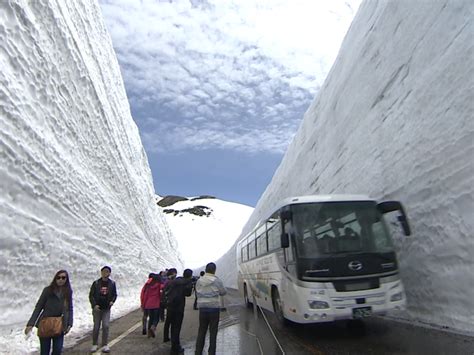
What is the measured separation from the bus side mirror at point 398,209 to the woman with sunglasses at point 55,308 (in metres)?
5.92

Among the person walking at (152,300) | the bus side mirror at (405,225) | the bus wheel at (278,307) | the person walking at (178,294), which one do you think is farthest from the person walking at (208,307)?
the bus side mirror at (405,225)

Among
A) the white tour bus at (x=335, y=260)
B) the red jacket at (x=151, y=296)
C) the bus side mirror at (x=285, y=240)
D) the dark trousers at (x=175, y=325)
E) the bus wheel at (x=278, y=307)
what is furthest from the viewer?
the red jacket at (x=151, y=296)

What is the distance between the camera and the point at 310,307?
648 centimetres

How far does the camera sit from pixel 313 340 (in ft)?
22.3

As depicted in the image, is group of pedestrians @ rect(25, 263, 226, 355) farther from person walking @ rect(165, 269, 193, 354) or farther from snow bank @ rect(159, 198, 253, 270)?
snow bank @ rect(159, 198, 253, 270)

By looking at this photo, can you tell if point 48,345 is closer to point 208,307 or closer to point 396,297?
point 208,307

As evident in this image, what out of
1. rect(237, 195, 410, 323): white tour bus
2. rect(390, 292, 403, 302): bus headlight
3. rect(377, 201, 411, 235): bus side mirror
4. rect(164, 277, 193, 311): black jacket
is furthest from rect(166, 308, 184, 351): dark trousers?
rect(377, 201, 411, 235): bus side mirror

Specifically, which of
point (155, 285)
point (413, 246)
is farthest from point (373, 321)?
point (155, 285)

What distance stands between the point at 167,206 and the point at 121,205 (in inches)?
3314

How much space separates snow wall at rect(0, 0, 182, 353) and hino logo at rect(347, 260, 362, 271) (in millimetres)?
5839

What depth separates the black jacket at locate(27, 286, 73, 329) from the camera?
16.0 ft

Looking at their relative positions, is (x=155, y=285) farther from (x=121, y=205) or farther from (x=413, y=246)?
(x=121, y=205)

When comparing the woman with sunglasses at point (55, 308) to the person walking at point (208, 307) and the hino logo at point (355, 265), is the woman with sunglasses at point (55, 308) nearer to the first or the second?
the person walking at point (208, 307)

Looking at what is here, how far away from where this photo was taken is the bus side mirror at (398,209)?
7.14 m
